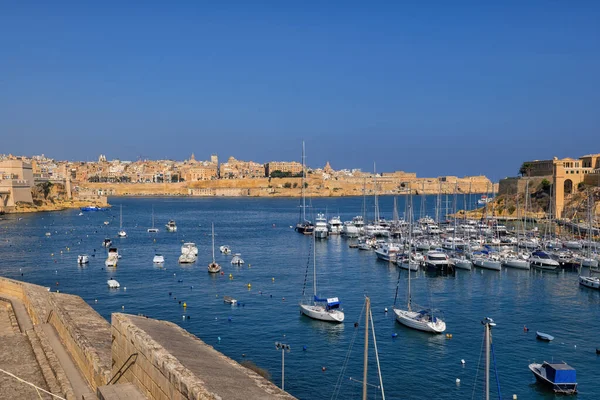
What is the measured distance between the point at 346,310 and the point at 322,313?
2.16 meters

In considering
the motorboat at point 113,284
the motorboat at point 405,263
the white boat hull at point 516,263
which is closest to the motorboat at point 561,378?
the motorboat at point 405,263

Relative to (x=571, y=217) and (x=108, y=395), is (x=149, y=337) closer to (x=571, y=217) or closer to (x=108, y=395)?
(x=108, y=395)

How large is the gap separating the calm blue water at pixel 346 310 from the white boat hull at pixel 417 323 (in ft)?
0.83

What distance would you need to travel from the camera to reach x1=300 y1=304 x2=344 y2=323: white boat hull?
65.4 ft

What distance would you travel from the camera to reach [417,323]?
61.8ft

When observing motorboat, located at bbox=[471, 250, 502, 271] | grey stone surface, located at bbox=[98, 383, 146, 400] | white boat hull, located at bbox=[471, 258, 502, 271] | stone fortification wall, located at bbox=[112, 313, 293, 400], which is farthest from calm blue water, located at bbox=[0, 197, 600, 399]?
grey stone surface, located at bbox=[98, 383, 146, 400]

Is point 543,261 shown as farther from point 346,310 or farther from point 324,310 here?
point 324,310

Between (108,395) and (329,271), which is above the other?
(108,395)

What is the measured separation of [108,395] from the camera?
5.79m

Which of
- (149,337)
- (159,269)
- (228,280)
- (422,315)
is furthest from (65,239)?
(149,337)

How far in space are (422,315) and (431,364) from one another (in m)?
3.31

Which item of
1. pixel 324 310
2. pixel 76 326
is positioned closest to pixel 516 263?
pixel 324 310

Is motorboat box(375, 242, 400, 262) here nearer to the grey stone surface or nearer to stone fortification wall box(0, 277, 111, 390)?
stone fortification wall box(0, 277, 111, 390)

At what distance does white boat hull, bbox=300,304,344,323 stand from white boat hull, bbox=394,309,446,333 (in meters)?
2.01
